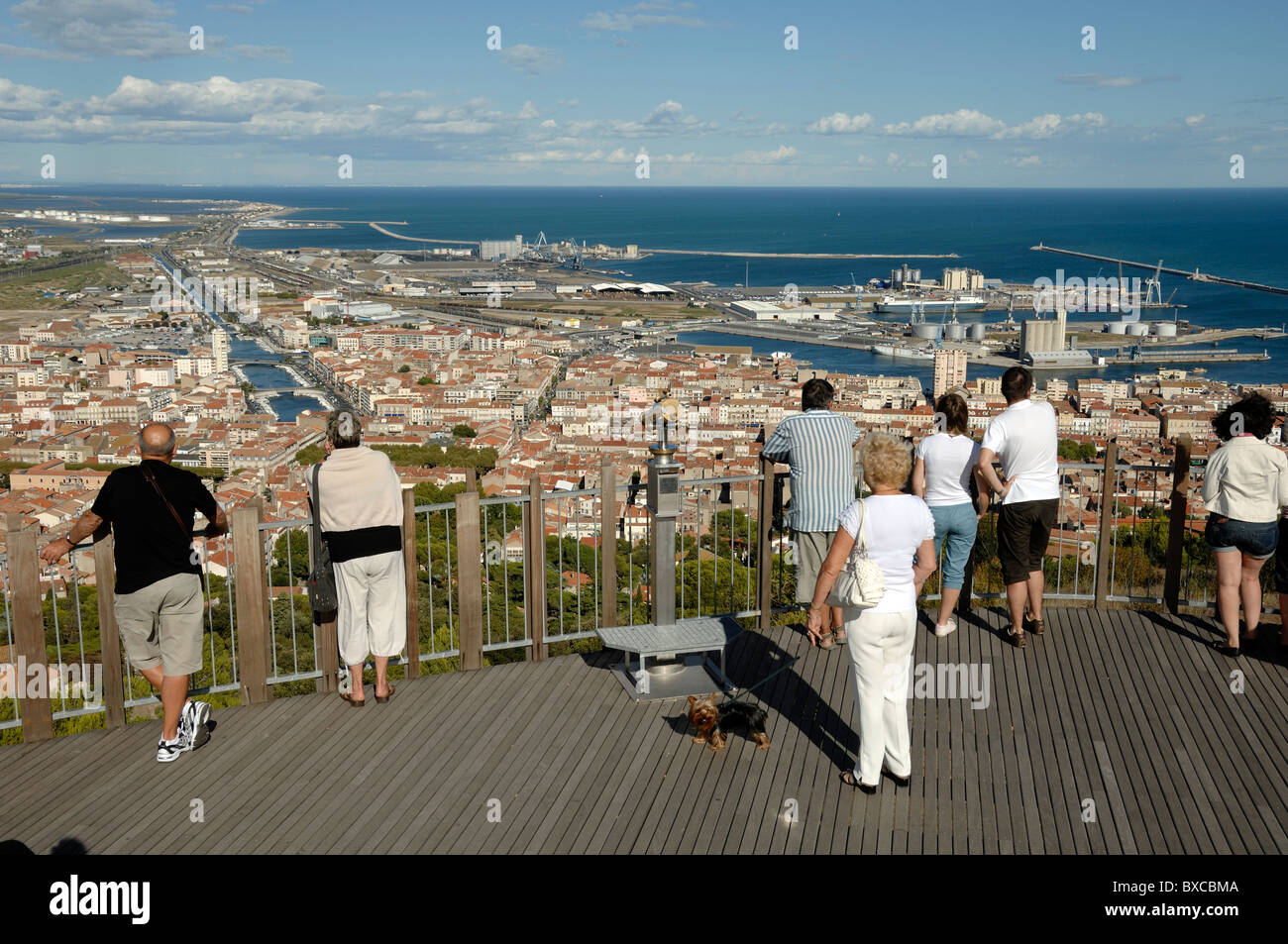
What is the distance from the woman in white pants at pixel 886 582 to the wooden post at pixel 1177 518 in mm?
2599

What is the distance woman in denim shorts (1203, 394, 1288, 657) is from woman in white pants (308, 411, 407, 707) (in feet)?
12.8

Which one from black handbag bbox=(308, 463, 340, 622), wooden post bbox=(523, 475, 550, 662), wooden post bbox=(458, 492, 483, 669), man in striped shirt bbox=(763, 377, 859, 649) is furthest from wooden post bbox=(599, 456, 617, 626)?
black handbag bbox=(308, 463, 340, 622)

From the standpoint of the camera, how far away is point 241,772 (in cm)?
437

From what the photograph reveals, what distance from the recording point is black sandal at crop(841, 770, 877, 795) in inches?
163

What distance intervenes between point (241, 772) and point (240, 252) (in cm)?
13271

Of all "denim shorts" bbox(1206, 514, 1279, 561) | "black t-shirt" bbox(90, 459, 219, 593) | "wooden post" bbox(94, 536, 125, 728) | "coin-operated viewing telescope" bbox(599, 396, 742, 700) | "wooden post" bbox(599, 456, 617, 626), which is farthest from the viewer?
"wooden post" bbox(599, 456, 617, 626)

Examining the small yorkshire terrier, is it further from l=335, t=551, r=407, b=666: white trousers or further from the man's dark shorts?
the man's dark shorts

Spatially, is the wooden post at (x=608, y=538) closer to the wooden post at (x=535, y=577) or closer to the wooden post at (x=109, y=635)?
the wooden post at (x=535, y=577)

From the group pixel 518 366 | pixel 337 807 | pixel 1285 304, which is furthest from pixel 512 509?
pixel 1285 304

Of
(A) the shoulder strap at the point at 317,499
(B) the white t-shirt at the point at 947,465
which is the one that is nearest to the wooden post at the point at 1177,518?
(B) the white t-shirt at the point at 947,465

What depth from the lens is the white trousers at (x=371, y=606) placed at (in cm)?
488

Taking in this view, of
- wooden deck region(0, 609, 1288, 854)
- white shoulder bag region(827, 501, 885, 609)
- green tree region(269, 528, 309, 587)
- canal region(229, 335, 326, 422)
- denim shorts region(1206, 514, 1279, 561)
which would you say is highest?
white shoulder bag region(827, 501, 885, 609)
